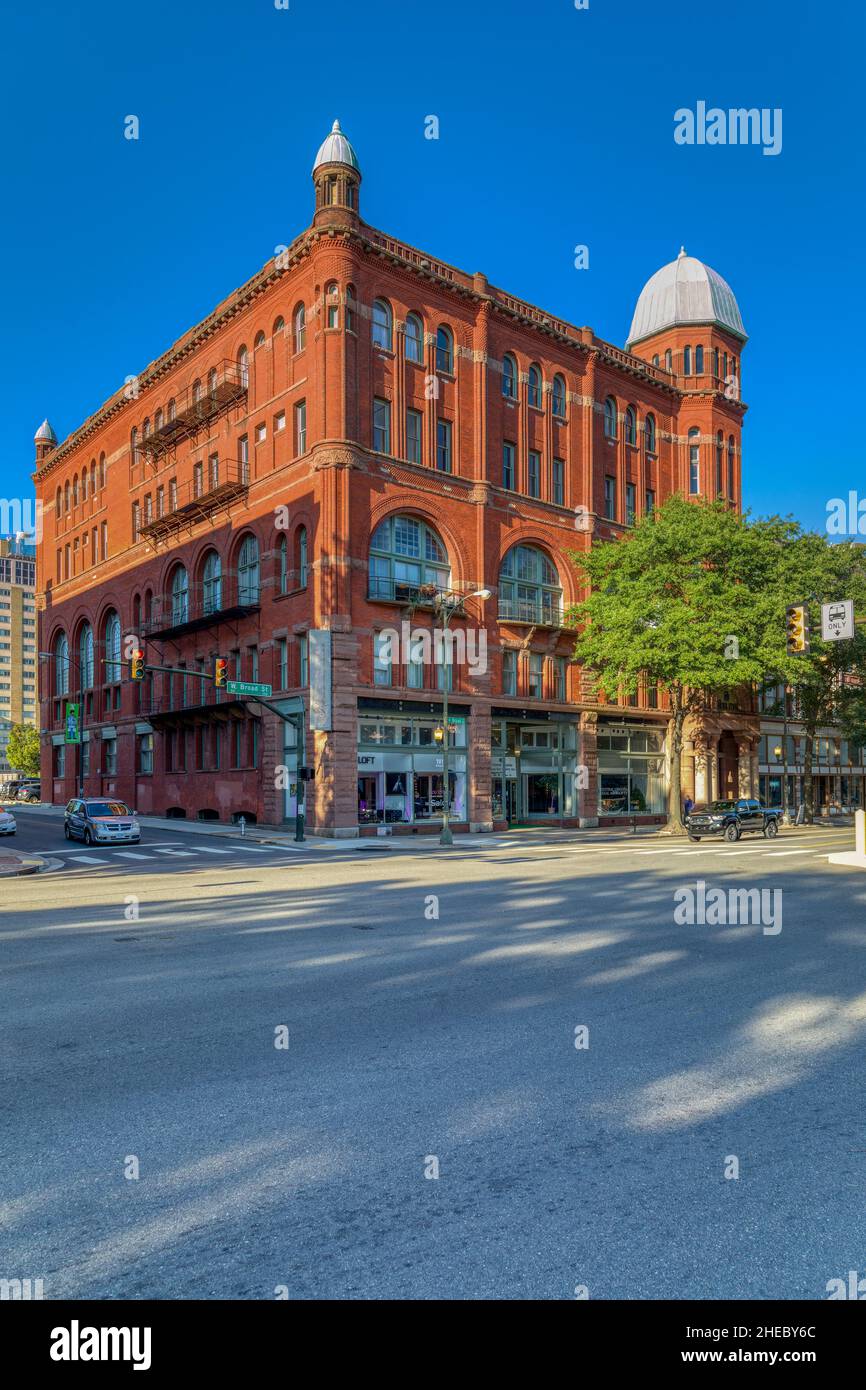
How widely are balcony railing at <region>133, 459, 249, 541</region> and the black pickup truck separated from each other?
24700mm

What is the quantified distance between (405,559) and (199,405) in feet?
49.5

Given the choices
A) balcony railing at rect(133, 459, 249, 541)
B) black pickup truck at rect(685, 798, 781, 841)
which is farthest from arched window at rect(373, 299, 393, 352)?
black pickup truck at rect(685, 798, 781, 841)

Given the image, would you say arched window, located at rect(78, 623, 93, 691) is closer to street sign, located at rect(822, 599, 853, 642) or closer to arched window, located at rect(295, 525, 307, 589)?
arched window, located at rect(295, 525, 307, 589)

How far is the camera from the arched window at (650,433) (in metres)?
52.4

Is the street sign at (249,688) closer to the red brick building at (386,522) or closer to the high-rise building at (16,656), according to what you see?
the red brick building at (386,522)

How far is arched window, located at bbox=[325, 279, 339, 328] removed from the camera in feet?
121

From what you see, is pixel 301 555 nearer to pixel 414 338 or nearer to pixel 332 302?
pixel 332 302

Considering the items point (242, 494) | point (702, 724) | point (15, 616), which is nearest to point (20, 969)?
point (242, 494)

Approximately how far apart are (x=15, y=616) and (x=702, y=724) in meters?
178

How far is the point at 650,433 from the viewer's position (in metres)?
52.8

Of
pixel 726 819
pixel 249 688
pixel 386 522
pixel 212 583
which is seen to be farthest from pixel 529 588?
pixel 249 688

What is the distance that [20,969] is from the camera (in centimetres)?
973
